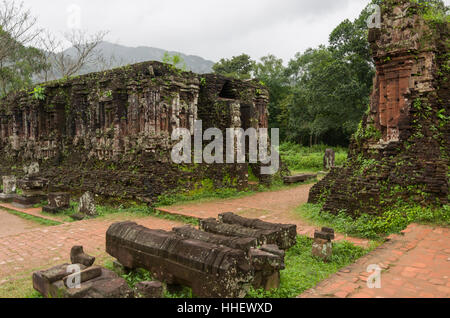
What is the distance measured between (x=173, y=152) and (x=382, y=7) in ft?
20.8

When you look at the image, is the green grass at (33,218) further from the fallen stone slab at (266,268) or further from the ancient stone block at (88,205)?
the fallen stone slab at (266,268)

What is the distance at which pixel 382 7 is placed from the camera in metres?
7.29

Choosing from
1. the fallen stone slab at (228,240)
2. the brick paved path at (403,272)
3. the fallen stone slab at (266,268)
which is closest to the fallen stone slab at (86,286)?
the fallen stone slab at (228,240)

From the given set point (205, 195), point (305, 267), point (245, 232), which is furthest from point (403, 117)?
point (205, 195)

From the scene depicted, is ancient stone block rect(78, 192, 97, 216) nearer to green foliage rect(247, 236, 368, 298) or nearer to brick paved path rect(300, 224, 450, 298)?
green foliage rect(247, 236, 368, 298)

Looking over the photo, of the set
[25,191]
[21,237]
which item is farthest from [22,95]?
[21,237]

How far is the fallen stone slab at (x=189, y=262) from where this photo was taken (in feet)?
10.4

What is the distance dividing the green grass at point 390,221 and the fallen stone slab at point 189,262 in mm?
3339

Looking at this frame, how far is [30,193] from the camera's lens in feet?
33.7

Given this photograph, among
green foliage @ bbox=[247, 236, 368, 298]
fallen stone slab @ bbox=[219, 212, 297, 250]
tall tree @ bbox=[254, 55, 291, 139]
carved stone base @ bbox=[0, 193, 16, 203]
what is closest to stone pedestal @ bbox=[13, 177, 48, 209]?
carved stone base @ bbox=[0, 193, 16, 203]

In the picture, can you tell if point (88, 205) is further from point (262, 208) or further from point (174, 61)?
point (174, 61)

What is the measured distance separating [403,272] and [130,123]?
808 centimetres
